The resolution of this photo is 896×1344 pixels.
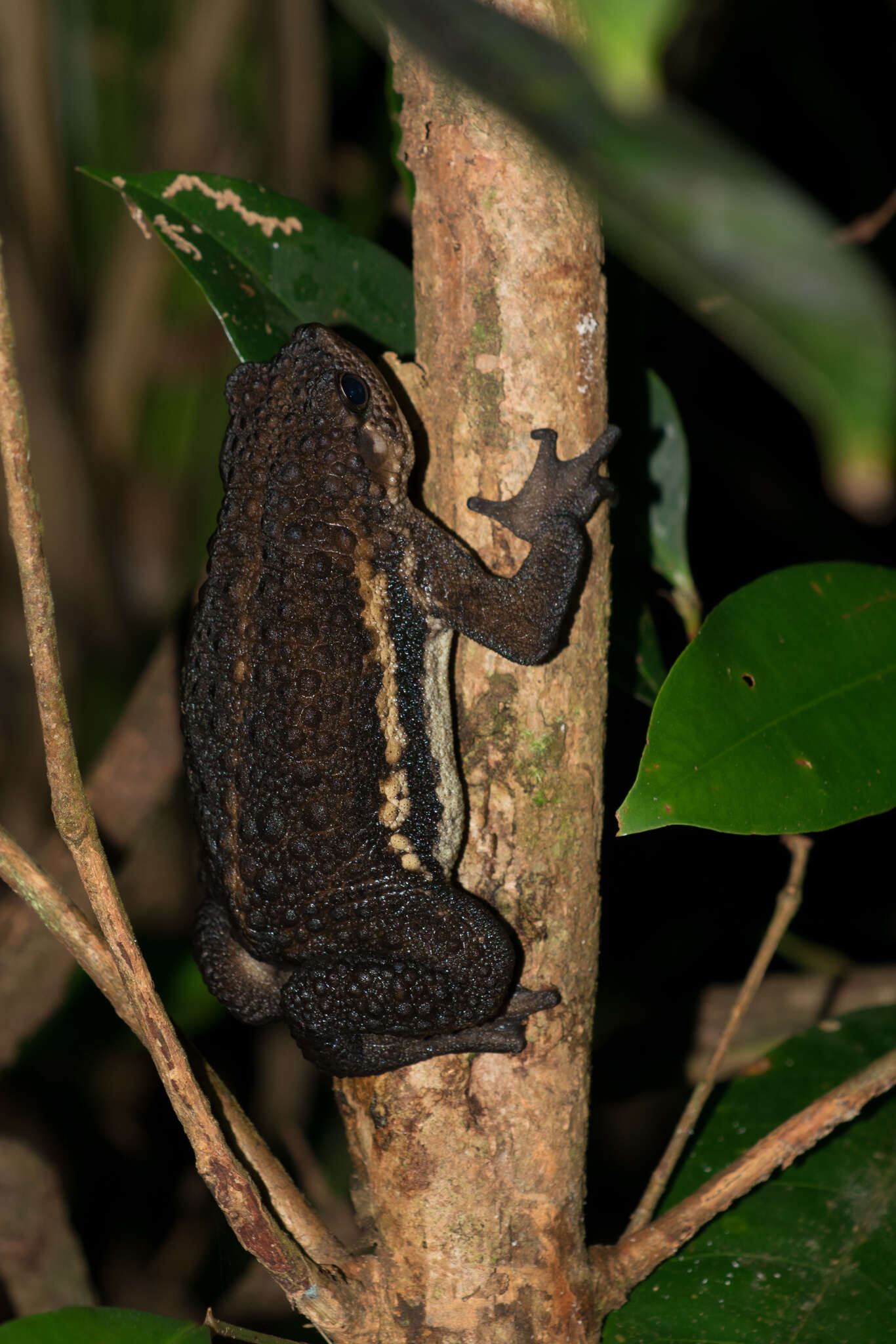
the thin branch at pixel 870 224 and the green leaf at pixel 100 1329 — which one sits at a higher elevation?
the thin branch at pixel 870 224

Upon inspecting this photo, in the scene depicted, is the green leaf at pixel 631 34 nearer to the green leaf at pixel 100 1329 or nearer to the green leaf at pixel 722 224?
the green leaf at pixel 722 224

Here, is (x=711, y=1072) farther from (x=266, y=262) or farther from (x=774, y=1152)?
(x=266, y=262)

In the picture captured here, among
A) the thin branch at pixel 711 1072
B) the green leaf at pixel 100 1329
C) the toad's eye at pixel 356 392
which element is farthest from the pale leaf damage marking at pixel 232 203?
the green leaf at pixel 100 1329

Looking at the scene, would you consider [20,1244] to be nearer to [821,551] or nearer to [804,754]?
[804,754]

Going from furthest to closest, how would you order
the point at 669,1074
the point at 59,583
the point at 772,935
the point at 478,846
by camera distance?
1. the point at 59,583
2. the point at 669,1074
3. the point at 772,935
4. the point at 478,846

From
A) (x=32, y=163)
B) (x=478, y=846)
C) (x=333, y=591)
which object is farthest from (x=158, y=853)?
(x=32, y=163)

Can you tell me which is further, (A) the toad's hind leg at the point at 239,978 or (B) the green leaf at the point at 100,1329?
(A) the toad's hind leg at the point at 239,978
